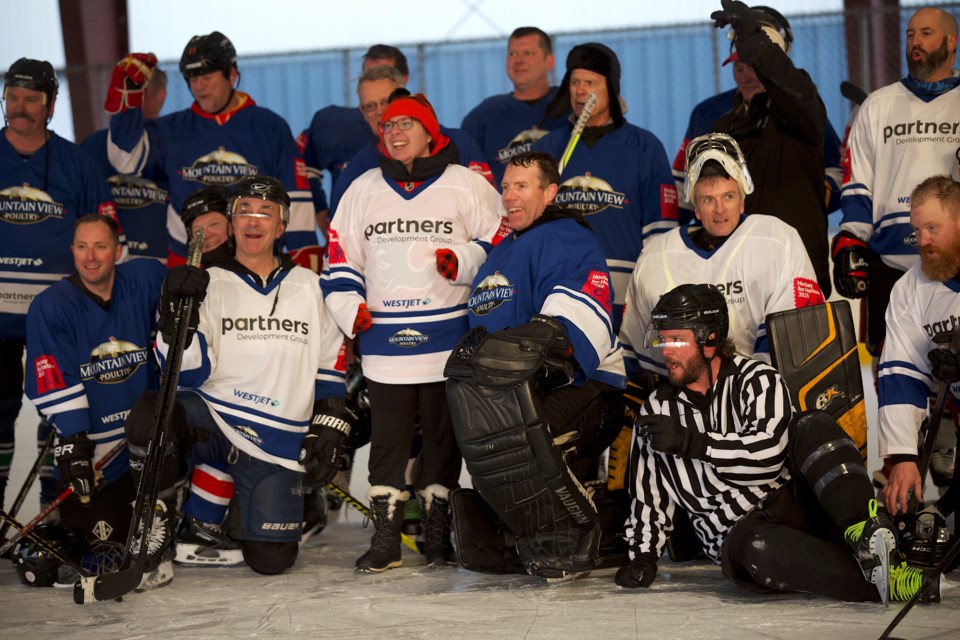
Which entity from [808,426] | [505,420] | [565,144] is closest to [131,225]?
[565,144]

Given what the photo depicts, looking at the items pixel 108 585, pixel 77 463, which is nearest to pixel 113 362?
pixel 77 463

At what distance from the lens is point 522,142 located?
171 inches

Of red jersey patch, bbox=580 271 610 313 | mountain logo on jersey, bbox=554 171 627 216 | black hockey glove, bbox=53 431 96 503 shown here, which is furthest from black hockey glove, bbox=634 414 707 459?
black hockey glove, bbox=53 431 96 503

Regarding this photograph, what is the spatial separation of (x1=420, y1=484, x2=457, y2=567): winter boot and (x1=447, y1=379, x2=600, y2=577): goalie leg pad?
0.39m

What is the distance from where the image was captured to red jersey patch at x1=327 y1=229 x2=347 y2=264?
11.9 ft

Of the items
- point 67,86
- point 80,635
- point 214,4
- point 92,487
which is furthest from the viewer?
point 214,4

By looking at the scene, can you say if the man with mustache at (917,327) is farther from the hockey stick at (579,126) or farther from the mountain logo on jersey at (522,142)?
the mountain logo on jersey at (522,142)

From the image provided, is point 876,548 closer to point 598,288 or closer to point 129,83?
point 598,288

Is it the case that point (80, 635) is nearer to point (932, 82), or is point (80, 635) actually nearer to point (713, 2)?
point (932, 82)

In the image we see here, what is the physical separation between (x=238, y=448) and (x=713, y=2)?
5.17 m

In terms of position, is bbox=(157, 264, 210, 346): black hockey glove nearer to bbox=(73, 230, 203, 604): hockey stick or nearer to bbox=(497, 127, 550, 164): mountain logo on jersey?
bbox=(73, 230, 203, 604): hockey stick

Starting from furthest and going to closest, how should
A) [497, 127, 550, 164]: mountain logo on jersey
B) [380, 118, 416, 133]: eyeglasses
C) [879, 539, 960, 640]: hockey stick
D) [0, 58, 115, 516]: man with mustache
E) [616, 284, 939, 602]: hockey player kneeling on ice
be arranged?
[497, 127, 550, 164]: mountain logo on jersey → [0, 58, 115, 516]: man with mustache → [380, 118, 416, 133]: eyeglasses → [616, 284, 939, 602]: hockey player kneeling on ice → [879, 539, 960, 640]: hockey stick

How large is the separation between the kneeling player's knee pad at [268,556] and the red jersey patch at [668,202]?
1.50 meters

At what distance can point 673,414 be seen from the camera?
3.10 meters
